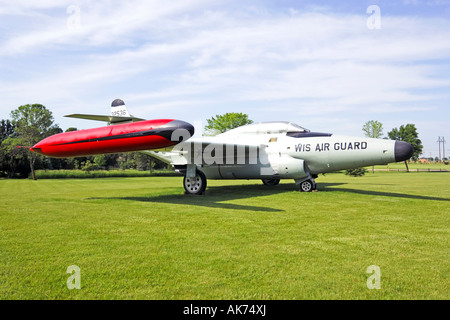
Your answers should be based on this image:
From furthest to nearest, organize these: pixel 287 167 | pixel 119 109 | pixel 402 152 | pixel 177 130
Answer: pixel 119 109
pixel 287 167
pixel 402 152
pixel 177 130

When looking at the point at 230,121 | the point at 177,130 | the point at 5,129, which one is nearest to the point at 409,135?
the point at 230,121

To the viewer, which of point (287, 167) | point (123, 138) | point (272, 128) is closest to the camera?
point (123, 138)

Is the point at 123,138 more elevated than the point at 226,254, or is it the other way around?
the point at 123,138

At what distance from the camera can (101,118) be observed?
14648 mm

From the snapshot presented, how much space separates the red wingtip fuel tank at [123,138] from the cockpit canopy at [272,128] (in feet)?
21.6

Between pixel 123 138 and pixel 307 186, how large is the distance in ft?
27.9

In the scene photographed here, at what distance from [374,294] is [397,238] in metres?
3.00

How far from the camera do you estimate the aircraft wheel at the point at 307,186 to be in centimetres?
Result: 1491

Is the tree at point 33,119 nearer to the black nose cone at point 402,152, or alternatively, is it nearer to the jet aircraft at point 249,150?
the jet aircraft at point 249,150

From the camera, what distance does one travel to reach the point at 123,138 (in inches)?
421

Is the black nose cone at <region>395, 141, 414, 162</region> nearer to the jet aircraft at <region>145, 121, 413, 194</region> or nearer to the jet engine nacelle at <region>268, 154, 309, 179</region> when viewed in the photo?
the jet aircraft at <region>145, 121, 413, 194</region>

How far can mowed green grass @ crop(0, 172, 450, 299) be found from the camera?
391 centimetres

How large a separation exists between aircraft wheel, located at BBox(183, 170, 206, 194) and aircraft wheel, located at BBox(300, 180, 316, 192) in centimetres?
455

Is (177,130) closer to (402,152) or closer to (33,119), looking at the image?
(402,152)
